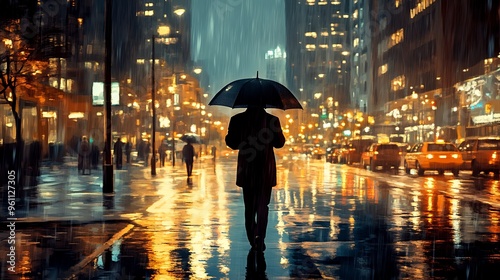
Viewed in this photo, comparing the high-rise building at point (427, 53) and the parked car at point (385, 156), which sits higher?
the high-rise building at point (427, 53)

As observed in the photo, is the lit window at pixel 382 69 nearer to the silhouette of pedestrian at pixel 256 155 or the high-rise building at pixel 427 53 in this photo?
the high-rise building at pixel 427 53

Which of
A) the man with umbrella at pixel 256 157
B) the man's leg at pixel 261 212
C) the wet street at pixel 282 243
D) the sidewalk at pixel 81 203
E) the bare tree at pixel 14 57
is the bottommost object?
the sidewalk at pixel 81 203

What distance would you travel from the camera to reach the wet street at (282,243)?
9.53 m

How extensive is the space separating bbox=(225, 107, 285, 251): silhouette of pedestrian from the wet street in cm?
67

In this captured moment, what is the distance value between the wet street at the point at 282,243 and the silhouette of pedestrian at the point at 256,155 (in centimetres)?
67

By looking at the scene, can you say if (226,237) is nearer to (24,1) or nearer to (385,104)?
(24,1)

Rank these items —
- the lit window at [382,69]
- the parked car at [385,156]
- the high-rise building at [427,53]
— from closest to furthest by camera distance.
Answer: the parked car at [385,156] → the high-rise building at [427,53] → the lit window at [382,69]

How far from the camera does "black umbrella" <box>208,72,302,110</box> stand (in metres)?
11.4

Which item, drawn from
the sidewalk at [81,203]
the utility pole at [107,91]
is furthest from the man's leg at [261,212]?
the utility pole at [107,91]

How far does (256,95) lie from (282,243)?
254 centimetres

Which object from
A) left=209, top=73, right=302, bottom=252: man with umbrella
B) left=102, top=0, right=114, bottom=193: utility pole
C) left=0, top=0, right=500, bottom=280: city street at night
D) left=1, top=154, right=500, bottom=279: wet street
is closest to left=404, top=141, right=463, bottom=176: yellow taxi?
left=0, top=0, right=500, bottom=280: city street at night

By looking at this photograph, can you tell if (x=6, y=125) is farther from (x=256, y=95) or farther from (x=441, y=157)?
(x=256, y=95)

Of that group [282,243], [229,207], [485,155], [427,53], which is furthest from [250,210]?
[427,53]

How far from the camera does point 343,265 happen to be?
1005cm
